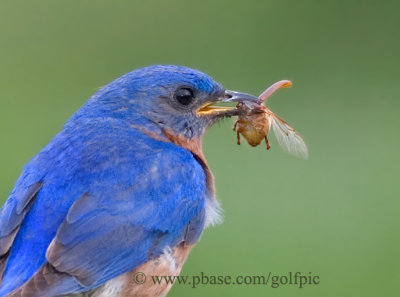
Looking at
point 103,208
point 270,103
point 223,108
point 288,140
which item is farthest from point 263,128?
point 270,103

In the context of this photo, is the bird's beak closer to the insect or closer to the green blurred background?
the insect

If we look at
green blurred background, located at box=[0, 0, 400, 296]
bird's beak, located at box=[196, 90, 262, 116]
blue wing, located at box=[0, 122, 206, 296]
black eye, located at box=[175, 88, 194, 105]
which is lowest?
green blurred background, located at box=[0, 0, 400, 296]

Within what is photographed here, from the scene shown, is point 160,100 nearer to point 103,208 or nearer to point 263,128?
point 263,128

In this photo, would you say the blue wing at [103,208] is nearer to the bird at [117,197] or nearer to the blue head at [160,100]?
the bird at [117,197]

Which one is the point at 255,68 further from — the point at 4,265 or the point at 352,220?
the point at 4,265

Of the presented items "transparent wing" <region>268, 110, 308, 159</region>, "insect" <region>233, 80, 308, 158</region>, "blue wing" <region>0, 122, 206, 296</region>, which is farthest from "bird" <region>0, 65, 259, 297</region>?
"transparent wing" <region>268, 110, 308, 159</region>

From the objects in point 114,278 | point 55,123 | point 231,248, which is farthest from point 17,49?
point 114,278

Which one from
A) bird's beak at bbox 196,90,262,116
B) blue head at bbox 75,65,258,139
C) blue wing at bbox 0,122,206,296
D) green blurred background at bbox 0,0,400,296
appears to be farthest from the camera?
green blurred background at bbox 0,0,400,296
